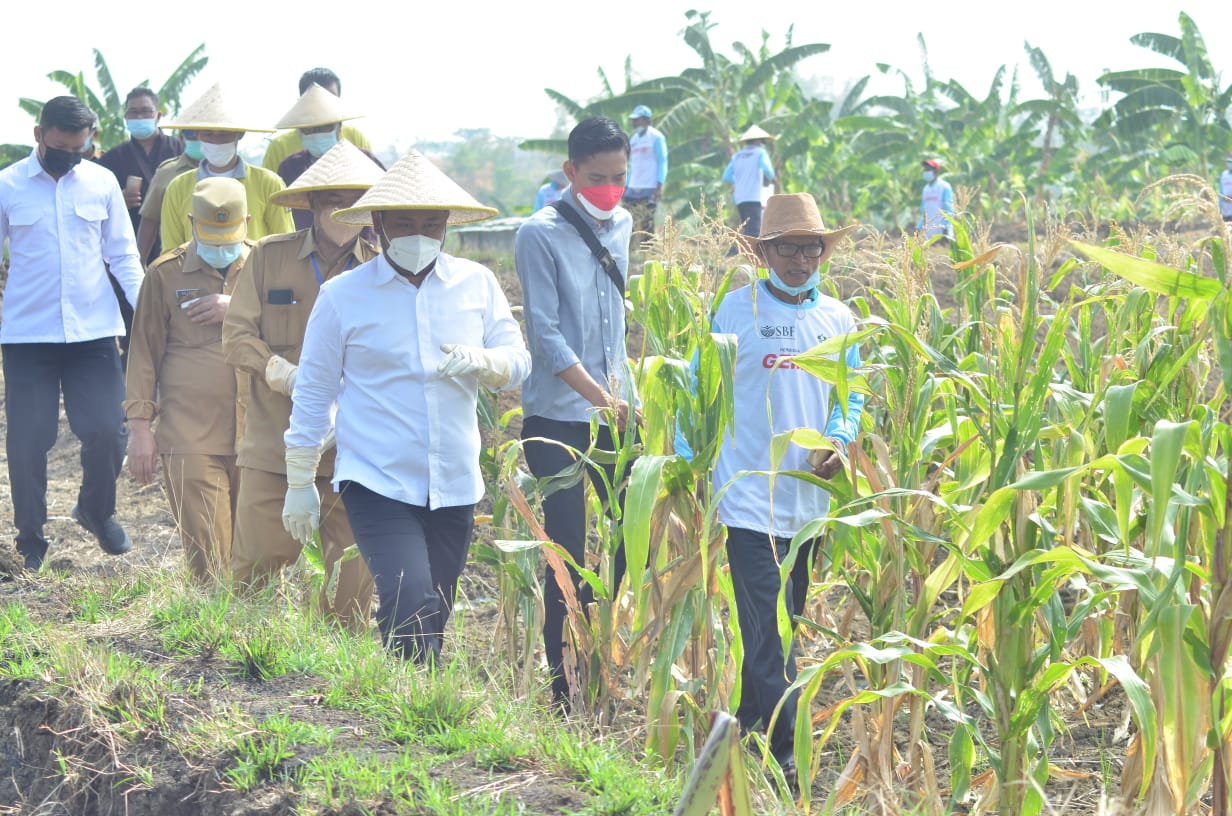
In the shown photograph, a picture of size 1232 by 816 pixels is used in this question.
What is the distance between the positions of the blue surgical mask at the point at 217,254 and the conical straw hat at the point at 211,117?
43.0 inches

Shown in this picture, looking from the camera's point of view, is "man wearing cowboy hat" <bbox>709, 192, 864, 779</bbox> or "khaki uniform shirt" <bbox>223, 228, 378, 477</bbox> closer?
"man wearing cowboy hat" <bbox>709, 192, 864, 779</bbox>

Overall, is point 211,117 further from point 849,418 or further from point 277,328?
point 849,418

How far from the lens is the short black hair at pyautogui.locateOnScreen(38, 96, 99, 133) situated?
20.4ft

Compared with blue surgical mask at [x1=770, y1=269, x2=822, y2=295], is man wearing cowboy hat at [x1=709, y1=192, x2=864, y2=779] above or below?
below

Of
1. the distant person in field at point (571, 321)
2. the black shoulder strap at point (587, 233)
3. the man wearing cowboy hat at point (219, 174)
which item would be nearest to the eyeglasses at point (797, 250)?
the distant person in field at point (571, 321)

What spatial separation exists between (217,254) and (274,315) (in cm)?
56

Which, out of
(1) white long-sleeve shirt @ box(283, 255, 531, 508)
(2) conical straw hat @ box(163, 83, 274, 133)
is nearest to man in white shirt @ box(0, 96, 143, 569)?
(2) conical straw hat @ box(163, 83, 274, 133)

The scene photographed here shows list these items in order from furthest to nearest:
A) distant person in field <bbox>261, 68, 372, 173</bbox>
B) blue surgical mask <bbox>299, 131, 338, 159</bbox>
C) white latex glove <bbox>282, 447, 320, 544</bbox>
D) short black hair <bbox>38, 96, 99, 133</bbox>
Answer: distant person in field <bbox>261, 68, 372, 173</bbox>, blue surgical mask <bbox>299, 131, 338, 159</bbox>, short black hair <bbox>38, 96, 99, 133</bbox>, white latex glove <bbox>282, 447, 320, 544</bbox>

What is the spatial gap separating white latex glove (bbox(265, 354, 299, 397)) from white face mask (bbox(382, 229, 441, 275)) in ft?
2.34

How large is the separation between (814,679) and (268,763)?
1323 mm

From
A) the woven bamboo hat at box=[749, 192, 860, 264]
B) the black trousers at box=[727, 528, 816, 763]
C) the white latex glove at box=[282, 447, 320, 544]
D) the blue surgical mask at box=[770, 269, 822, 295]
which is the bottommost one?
the black trousers at box=[727, 528, 816, 763]

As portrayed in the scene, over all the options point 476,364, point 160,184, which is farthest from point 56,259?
point 476,364

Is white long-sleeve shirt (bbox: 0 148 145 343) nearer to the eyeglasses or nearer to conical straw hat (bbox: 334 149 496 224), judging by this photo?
conical straw hat (bbox: 334 149 496 224)

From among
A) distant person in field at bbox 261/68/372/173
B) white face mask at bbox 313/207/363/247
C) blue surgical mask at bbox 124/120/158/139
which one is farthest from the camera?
blue surgical mask at bbox 124/120/158/139
